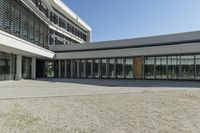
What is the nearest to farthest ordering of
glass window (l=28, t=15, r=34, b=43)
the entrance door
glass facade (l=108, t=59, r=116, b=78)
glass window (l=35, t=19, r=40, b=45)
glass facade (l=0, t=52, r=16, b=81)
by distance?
glass facade (l=0, t=52, r=16, b=81)
glass window (l=28, t=15, r=34, b=43)
glass window (l=35, t=19, r=40, b=45)
the entrance door
glass facade (l=108, t=59, r=116, b=78)

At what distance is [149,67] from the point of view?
99.9ft

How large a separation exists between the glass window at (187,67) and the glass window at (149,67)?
3.75 metres

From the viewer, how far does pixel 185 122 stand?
278 inches

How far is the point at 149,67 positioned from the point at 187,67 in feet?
15.5

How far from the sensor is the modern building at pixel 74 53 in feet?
80.4

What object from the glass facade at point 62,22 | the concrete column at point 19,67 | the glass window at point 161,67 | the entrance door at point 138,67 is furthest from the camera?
the glass facade at point 62,22

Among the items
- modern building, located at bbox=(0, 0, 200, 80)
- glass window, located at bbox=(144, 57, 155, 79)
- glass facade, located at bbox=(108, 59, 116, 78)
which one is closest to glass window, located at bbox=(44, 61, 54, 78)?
modern building, located at bbox=(0, 0, 200, 80)

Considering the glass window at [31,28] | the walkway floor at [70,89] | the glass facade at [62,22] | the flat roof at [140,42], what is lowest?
the walkway floor at [70,89]

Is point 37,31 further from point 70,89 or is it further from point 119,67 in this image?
point 70,89

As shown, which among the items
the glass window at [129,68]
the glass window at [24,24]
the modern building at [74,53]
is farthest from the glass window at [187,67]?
the glass window at [24,24]

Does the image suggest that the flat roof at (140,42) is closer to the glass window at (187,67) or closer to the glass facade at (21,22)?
the glass window at (187,67)

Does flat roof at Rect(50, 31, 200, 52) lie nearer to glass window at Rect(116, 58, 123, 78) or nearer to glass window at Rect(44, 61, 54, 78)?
glass window at Rect(116, 58, 123, 78)

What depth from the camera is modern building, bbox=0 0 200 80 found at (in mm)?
24516

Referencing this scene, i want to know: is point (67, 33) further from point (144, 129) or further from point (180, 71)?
point (144, 129)
